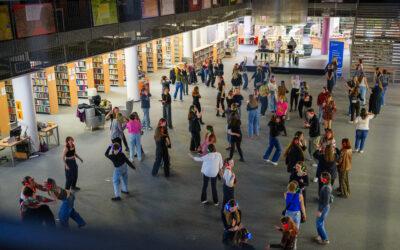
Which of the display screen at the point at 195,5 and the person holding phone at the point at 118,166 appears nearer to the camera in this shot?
the person holding phone at the point at 118,166

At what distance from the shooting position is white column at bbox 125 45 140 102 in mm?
17094

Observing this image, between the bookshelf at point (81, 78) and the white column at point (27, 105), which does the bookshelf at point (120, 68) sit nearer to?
the bookshelf at point (81, 78)

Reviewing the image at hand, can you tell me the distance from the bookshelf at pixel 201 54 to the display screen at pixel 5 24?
51.8 ft

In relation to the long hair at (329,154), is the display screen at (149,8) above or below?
above

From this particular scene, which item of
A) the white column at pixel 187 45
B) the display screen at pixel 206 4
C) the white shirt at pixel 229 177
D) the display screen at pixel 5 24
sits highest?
the display screen at pixel 206 4

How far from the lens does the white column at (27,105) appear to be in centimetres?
1145

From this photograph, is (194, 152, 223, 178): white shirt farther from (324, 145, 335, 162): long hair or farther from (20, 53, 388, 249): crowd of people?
(324, 145, 335, 162): long hair

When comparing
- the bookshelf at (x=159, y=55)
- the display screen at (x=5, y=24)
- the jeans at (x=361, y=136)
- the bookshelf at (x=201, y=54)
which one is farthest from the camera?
the bookshelf at (x=159, y=55)

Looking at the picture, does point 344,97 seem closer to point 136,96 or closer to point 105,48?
point 136,96

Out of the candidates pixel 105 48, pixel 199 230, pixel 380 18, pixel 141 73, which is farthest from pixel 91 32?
pixel 380 18

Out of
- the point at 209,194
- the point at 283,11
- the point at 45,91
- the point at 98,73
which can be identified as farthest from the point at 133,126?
the point at 283,11

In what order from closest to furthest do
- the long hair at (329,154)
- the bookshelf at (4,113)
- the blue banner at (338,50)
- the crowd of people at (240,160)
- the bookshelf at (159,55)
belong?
1. the crowd of people at (240,160)
2. the long hair at (329,154)
3. the bookshelf at (4,113)
4. the blue banner at (338,50)
5. the bookshelf at (159,55)

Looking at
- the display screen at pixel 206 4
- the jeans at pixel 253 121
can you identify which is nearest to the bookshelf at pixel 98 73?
the display screen at pixel 206 4

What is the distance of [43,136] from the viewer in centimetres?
1223
